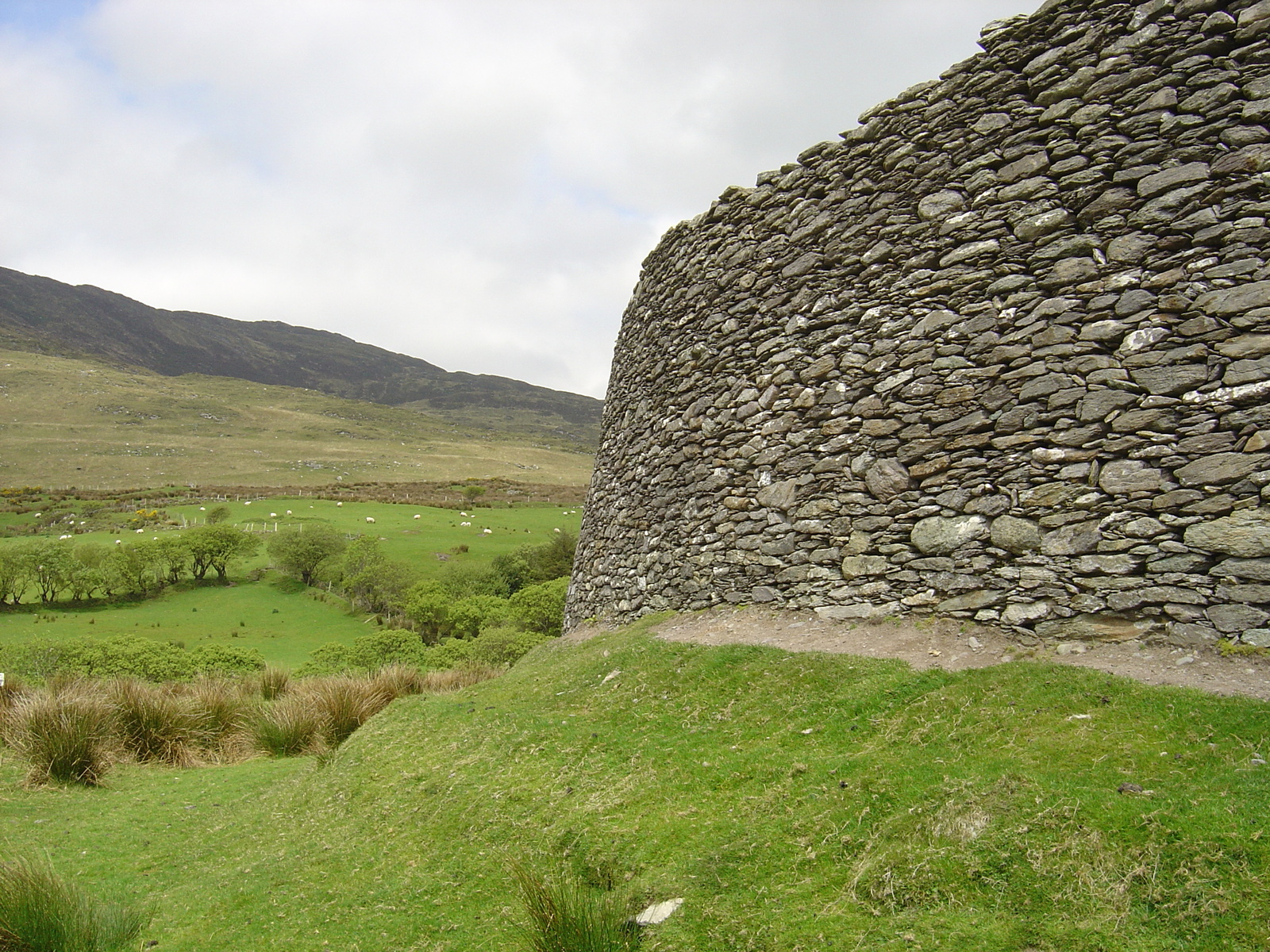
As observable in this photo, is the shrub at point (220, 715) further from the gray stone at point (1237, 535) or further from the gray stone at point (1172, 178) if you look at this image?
the gray stone at point (1172, 178)

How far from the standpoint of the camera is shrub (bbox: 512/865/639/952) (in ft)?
11.7

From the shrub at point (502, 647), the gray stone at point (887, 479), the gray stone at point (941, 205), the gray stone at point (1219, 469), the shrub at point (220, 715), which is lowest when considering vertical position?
the shrub at point (502, 647)

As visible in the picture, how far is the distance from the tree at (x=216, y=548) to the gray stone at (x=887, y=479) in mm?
45937

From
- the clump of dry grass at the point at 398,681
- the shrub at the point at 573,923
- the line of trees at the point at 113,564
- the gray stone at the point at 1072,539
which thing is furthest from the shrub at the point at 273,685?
the line of trees at the point at 113,564

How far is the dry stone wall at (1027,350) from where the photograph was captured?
5.61m

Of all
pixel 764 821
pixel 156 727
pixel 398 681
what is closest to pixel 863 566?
pixel 764 821

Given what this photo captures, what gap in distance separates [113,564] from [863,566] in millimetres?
44431

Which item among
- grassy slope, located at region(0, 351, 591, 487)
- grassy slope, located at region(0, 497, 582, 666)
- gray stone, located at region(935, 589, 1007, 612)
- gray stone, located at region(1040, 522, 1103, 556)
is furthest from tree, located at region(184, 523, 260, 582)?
grassy slope, located at region(0, 351, 591, 487)

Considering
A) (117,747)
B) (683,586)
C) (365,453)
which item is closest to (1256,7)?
(683,586)

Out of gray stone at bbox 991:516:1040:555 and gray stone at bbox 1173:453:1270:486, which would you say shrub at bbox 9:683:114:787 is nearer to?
gray stone at bbox 991:516:1040:555

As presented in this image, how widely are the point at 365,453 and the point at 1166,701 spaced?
14064cm

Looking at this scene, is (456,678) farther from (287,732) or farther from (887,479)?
(887,479)

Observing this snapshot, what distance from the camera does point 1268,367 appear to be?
5371mm

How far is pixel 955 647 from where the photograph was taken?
247 inches
